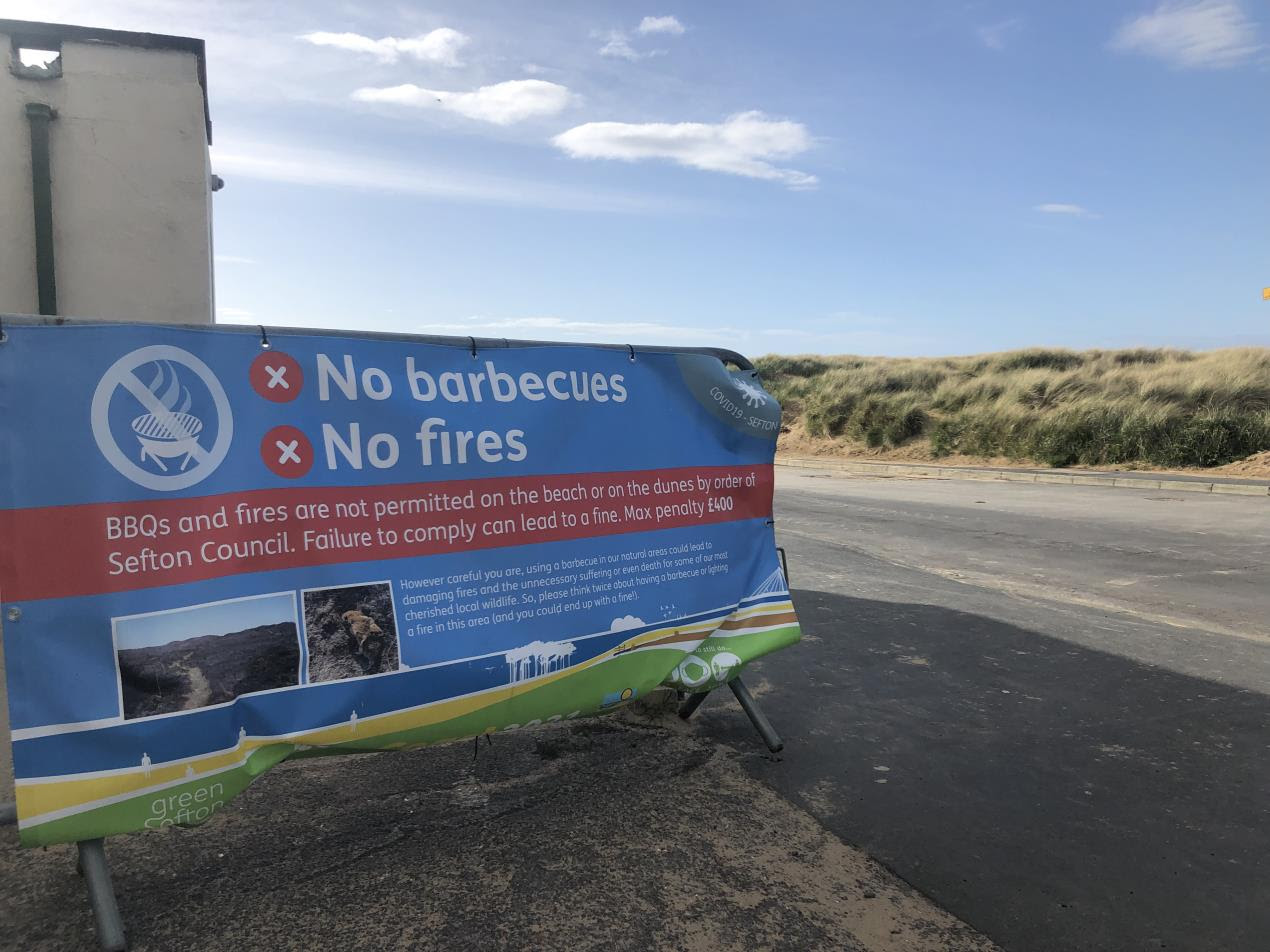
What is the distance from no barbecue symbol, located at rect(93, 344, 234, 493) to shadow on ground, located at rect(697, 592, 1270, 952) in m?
2.58

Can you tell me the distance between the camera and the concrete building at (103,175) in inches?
286

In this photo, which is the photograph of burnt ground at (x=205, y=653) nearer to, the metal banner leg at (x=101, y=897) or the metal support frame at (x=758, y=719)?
the metal banner leg at (x=101, y=897)

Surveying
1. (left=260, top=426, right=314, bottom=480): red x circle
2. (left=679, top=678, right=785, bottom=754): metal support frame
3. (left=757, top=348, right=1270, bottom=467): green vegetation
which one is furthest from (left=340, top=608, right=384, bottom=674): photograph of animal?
(left=757, top=348, right=1270, bottom=467): green vegetation

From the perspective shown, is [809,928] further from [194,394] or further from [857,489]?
[857,489]

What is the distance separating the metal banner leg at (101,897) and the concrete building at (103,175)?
617 cm

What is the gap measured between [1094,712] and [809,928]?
273cm

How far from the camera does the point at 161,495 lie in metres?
2.68

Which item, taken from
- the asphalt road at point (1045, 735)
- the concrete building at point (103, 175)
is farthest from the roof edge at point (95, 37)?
the asphalt road at point (1045, 735)

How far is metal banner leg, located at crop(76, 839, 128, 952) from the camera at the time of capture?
2480mm

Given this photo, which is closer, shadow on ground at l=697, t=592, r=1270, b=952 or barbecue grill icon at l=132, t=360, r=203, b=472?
barbecue grill icon at l=132, t=360, r=203, b=472

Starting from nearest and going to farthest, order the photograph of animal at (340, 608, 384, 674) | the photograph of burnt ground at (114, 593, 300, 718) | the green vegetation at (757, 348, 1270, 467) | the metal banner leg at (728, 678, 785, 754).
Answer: the photograph of burnt ground at (114, 593, 300, 718) < the photograph of animal at (340, 608, 384, 674) < the metal banner leg at (728, 678, 785, 754) < the green vegetation at (757, 348, 1270, 467)

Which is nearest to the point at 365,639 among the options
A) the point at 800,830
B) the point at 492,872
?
the point at 492,872

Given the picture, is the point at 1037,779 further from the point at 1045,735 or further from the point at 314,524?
the point at 314,524

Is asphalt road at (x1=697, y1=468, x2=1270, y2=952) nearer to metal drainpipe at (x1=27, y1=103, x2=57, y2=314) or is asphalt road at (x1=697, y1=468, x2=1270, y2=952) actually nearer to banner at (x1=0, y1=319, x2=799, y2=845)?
banner at (x1=0, y1=319, x2=799, y2=845)
